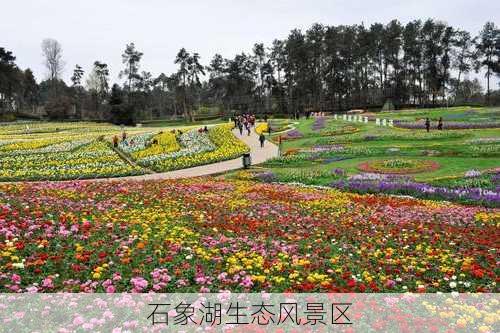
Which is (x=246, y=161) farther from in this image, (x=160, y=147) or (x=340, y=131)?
(x=340, y=131)

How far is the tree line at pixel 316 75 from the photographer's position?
3644 inches

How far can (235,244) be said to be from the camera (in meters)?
9.41

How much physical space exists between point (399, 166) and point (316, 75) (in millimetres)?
76461

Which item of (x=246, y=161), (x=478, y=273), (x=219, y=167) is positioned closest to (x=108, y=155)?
(x=219, y=167)

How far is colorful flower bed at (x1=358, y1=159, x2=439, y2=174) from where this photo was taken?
2388cm

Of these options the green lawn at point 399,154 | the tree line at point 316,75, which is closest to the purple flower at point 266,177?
the green lawn at point 399,154

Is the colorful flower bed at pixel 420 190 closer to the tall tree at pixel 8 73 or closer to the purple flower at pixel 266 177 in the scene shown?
the purple flower at pixel 266 177

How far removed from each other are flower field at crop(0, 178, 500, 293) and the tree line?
72.8 m

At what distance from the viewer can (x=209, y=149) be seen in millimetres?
37938

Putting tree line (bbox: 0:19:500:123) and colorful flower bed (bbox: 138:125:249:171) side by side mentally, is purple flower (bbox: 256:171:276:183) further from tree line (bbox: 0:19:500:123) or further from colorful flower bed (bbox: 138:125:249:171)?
tree line (bbox: 0:19:500:123)

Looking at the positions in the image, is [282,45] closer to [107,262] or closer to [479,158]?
[479,158]

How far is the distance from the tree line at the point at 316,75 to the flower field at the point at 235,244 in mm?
72836

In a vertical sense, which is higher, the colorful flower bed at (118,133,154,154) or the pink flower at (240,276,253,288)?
the colorful flower bed at (118,133,154,154)

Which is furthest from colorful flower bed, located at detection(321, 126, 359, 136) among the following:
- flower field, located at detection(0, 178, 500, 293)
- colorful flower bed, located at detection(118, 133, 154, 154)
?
flower field, located at detection(0, 178, 500, 293)
